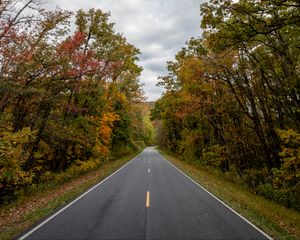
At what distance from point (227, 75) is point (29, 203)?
13905 mm

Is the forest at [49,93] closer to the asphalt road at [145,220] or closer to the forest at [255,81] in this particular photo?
the asphalt road at [145,220]

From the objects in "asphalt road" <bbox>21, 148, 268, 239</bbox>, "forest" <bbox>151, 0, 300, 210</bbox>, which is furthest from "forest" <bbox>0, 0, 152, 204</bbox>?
"forest" <bbox>151, 0, 300, 210</bbox>

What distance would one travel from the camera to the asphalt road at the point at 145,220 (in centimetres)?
624

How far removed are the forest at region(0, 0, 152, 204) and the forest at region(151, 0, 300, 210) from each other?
24.1 feet

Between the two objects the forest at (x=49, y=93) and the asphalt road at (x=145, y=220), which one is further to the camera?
the forest at (x=49, y=93)

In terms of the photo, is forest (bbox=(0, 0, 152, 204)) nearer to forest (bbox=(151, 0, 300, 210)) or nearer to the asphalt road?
the asphalt road

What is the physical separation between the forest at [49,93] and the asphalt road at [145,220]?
356 centimetres

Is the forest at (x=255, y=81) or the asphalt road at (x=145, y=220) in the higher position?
the forest at (x=255, y=81)

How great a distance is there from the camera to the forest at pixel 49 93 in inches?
436

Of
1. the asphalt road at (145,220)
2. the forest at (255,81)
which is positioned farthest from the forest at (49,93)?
the forest at (255,81)

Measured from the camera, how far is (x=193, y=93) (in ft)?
74.5

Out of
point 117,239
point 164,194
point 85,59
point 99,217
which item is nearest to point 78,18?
point 85,59

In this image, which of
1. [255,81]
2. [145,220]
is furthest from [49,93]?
[255,81]

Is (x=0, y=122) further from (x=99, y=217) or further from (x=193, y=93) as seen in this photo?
(x=193, y=93)
